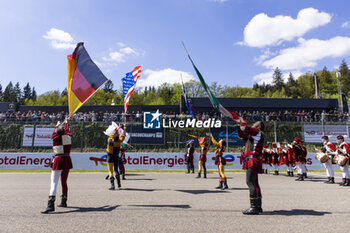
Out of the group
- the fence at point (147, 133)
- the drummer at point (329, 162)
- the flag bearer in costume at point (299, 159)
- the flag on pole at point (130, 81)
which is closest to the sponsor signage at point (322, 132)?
the fence at point (147, 133)

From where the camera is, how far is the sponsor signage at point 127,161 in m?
14.8

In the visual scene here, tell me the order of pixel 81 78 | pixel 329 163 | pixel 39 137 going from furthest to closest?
pixel 39 137 < pixel 329 163 < pixel 81 78

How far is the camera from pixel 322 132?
59.1 feet

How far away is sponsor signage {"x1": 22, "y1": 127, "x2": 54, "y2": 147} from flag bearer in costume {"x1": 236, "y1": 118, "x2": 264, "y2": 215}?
15.4 metres

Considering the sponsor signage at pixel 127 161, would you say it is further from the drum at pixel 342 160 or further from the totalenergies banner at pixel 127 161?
the drum at pixel 342 160

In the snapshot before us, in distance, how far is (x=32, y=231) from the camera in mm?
3572

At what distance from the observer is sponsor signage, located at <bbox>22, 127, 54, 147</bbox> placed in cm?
1631

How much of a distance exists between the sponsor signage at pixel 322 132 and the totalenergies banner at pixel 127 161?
3.00 meters

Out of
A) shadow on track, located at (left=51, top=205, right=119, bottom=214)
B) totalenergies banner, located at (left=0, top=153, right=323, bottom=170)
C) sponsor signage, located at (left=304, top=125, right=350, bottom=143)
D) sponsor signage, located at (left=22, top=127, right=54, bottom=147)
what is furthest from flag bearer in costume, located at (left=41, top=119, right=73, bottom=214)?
sponsor signage, located at (left=304, top=125, right=350, bottom=143)

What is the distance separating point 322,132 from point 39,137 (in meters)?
21.4

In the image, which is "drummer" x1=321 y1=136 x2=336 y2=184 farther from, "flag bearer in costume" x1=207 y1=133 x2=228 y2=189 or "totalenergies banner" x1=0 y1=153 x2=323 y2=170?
"totalenergies banner" x1=0 y1=153 x2=323 y2=170

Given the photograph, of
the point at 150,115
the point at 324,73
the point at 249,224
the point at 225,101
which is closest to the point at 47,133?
the point at 150,115

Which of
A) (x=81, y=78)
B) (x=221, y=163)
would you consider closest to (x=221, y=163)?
(x=221, y=163)

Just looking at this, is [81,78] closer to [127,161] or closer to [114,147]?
[114,147]
